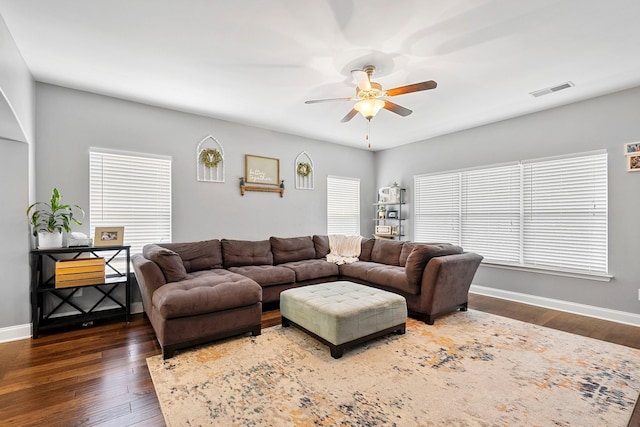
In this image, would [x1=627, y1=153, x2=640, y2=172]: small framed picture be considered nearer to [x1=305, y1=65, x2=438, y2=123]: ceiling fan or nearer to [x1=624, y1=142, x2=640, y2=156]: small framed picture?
[x1=624, y1=142, x2=640, y2=156]: small framed picture

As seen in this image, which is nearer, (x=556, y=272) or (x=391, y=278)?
(x=391, y=278)

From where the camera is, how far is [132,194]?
3861 millimetres

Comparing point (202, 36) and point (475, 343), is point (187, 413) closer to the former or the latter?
point (475, 343)

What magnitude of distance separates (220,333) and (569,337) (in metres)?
3.53

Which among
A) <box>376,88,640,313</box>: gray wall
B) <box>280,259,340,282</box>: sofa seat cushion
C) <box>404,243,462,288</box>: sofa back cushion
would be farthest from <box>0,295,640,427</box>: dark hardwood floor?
<box>404,243,462,288</box>: sofa back cushion

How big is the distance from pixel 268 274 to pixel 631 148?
4.61 metres

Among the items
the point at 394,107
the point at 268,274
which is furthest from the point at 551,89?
the point at 268,274

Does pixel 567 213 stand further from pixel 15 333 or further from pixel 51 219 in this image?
pixel 15 333

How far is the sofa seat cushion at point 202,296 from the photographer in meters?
2.57

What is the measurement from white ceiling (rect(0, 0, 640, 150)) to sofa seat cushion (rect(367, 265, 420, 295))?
7.32 ft

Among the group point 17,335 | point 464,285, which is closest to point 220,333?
point 17,335

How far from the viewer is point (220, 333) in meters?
2.81

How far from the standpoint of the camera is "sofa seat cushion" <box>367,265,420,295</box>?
360cm

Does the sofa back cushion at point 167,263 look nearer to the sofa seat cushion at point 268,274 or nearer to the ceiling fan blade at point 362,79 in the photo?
the sofa seat cushion at point 268,274
